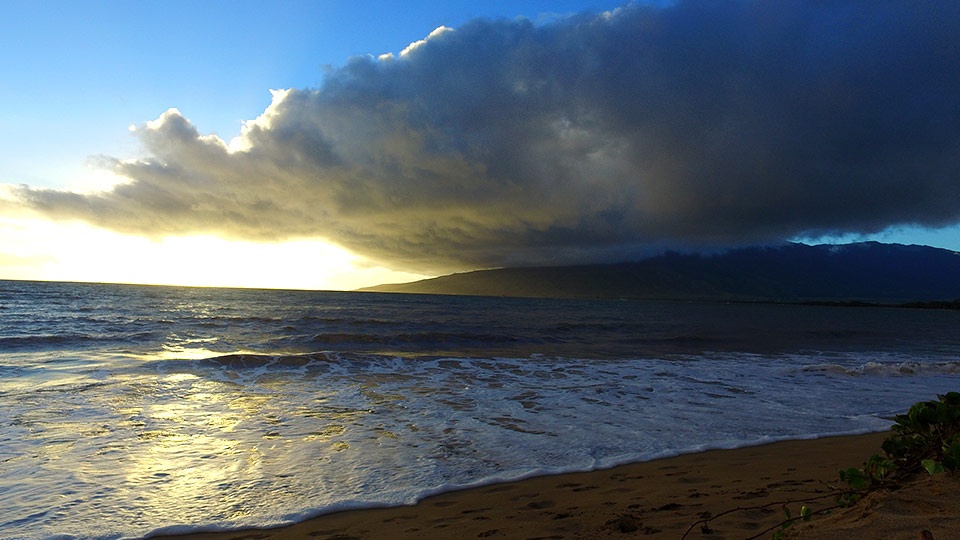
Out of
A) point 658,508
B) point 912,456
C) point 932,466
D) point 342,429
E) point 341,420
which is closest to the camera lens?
point 932,466

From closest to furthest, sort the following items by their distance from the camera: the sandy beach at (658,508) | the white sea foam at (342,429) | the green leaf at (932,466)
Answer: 1. the sandy beach at (658,508)
2. the green leaf at (932,466)
3. the white sea foam at (342,429)

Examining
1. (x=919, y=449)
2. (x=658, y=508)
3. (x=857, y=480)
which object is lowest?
(x=658, y=508)

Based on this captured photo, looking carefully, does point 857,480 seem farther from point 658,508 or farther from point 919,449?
point 658,508

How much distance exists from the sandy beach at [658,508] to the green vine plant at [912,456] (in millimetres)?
147

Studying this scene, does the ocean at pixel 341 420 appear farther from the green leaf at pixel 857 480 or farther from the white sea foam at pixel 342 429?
the green leaf at pixel 857 480

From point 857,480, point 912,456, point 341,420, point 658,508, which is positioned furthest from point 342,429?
point 912,456

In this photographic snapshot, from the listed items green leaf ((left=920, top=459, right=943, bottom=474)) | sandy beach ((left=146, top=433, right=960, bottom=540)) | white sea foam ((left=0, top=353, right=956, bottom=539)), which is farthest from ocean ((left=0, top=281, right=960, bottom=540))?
green leaf ((left=920, top=459, right=943, bottom=474))

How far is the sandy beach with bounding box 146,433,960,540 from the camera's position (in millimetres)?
3133

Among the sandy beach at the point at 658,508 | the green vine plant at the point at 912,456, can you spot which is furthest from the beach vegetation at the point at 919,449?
the sandy beach at the point at 658,508

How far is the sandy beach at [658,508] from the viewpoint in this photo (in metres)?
3.13

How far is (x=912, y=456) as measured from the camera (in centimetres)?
388

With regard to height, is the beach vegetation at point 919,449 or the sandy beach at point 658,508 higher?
the beach vegetation at point 919,449

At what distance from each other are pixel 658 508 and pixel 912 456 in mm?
2345

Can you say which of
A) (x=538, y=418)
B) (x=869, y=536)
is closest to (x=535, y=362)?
(x=538, y=418)
